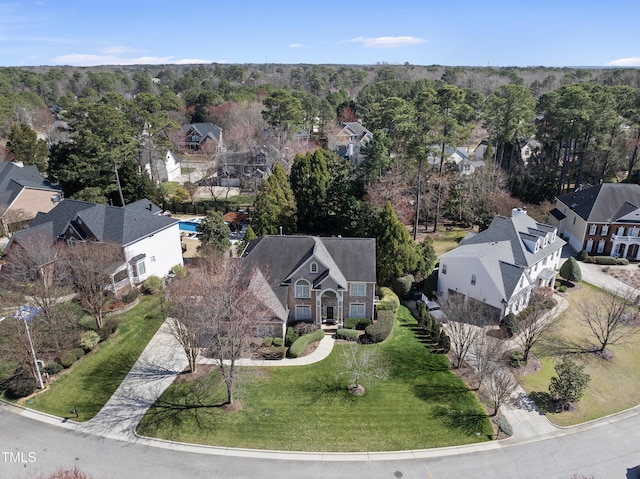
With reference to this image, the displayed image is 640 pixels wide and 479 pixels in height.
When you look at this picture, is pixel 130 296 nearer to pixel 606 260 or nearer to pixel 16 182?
pixel 16 182

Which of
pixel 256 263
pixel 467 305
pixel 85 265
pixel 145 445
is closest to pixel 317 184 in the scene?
pixel 256 263

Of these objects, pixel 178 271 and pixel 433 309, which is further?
pixel 178 271

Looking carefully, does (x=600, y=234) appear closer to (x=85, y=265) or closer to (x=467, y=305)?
(x=467, y=305)

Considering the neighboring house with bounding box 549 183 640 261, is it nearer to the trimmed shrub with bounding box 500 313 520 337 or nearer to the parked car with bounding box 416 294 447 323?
the trimmed shrub with bounding box 500 313 520 337

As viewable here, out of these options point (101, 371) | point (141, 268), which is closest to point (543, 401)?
point (101, 371)

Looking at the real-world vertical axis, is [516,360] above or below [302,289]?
below

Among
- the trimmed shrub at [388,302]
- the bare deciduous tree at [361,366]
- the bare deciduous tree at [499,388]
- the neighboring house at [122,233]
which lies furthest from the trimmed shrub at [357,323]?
the neighboring house at [122,233]

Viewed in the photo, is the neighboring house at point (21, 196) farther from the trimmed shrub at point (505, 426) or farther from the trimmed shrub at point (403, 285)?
the trimmed shrub at point (505, 426)
